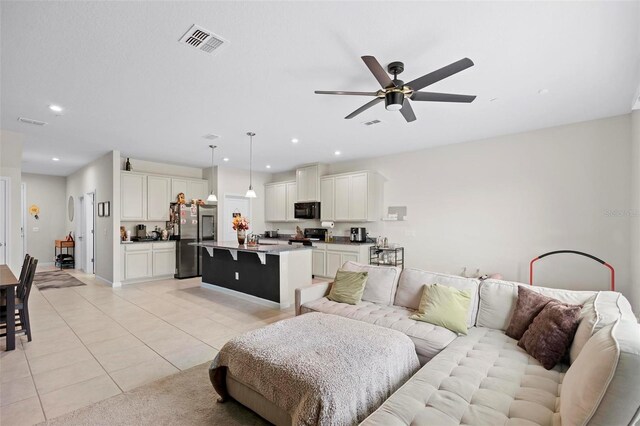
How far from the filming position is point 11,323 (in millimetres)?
3164

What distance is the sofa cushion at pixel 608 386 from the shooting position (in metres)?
1.16

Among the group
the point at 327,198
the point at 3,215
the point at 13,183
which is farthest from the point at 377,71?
the point at 3,215

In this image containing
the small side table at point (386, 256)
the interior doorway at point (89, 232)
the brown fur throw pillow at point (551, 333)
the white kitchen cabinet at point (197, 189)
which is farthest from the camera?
the white kitchen cabinet at point (197, 189)

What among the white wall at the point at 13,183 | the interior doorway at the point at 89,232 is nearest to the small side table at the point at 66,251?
the interior doorway at the point at 89,232

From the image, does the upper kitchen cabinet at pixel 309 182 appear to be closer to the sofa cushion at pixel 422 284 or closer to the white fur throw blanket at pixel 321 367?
the sofa cushion at pixel 422 284

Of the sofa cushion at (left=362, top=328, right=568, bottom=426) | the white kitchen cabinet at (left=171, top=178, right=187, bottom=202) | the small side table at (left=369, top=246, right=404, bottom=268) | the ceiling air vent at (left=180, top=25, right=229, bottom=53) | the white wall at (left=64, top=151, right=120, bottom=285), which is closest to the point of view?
the sofa cushion at (left=362, top=328, right=568, bottom=426)

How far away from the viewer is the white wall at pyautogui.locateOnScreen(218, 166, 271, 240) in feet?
25.4

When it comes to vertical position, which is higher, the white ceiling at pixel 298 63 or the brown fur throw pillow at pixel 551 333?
the white ceiling at pixel 298 63

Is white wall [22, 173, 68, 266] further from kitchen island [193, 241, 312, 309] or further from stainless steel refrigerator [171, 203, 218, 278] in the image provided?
kitchen island [193, 241, 312, 309]

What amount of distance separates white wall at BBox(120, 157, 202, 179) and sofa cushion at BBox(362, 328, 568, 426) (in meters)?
7.21

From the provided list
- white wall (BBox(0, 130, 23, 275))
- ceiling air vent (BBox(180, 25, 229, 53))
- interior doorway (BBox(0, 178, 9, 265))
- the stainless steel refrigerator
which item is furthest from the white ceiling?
the stainless steel refrigerator

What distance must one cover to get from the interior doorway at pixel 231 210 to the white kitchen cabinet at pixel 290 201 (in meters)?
1.17

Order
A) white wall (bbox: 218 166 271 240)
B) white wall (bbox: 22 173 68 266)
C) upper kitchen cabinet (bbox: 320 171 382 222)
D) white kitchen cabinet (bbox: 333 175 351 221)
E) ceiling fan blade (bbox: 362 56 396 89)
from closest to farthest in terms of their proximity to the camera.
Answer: ceiling fan blade (bbox: 362 56 396 89), upper kitchen cabinet (bbox: 320 171 382 222), white kitchen cabinet (bbox: 333 175 351 221), white wall (bbox: 218 166 271 240), white wall (bbox: 22 173 68 266)

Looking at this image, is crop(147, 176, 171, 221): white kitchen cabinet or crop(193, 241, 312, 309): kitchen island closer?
crop(193, 241, 312, 309): kitchen island
